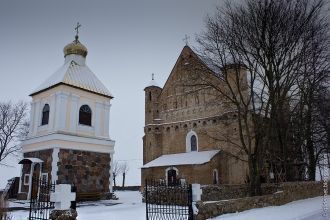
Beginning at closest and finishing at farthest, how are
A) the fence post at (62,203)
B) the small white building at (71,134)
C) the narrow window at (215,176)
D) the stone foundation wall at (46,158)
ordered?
the fence post at (62,203), the stone foundation wall at (46,158), the small white building at (71,134), the narrow window at (215,176)

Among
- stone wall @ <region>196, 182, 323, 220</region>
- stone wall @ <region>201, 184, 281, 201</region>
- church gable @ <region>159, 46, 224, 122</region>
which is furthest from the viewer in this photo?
church gable @ <region>159, 46, 224, 122</region>

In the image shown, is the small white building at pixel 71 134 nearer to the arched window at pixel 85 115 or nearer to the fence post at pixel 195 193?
the arched window at pixel 85 115

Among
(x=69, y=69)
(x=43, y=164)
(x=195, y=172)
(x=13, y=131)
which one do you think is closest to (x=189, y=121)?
(x=195, y=172)

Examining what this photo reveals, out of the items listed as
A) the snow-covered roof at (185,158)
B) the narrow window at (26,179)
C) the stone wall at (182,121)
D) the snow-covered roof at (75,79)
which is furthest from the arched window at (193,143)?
the narrow window at (26,179)

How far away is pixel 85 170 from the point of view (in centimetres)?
2209

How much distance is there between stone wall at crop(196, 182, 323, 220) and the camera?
40.6 ft

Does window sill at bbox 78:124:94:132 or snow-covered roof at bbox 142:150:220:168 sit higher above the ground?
window sill at bbox 78:124:94:132

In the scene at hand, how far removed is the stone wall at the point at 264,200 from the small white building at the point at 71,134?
1149 centimetres

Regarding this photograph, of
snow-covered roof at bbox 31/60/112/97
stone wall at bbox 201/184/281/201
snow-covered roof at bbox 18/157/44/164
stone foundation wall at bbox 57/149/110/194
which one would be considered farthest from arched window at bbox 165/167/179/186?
snow-covered roof at bbox 18/157/44/164

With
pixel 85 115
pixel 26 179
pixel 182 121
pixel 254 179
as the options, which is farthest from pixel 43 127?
pixel 182 121

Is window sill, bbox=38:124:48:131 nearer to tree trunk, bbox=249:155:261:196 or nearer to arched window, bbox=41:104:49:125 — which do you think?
arched window, bbox=41:104:49:125

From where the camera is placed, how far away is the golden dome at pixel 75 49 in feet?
83.8

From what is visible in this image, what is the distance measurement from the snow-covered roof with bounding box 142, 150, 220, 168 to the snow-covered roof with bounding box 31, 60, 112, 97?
9.25 m

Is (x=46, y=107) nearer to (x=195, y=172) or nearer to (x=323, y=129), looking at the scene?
(x=195, y=172)
